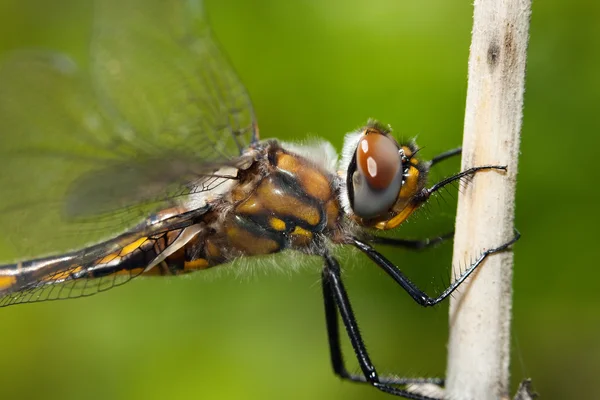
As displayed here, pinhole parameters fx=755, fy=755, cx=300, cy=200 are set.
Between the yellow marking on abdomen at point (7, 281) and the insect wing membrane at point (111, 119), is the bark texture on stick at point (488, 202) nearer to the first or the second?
the insect wing membrane at point (111, 119)

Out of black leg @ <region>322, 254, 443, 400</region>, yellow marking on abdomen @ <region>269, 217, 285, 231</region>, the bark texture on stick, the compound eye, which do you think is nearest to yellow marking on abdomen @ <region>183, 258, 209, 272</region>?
yellow marking on abdomen @ <region>269, 217, 285, 231</region>

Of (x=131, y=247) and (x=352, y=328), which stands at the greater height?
(x=131, y=247)

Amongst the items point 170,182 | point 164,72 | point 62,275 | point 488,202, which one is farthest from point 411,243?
point 62,275

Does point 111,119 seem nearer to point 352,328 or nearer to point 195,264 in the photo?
point 195,264

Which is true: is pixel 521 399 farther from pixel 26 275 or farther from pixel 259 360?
pixel 26 275

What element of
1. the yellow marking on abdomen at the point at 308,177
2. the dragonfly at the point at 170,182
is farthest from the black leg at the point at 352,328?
the yellow marking on abdomen at the point at 308,177

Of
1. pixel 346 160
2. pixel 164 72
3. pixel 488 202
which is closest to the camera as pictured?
pixel 488 202

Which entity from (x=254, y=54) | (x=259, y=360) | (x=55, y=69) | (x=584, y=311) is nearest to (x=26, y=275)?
(x=55, y=69)
